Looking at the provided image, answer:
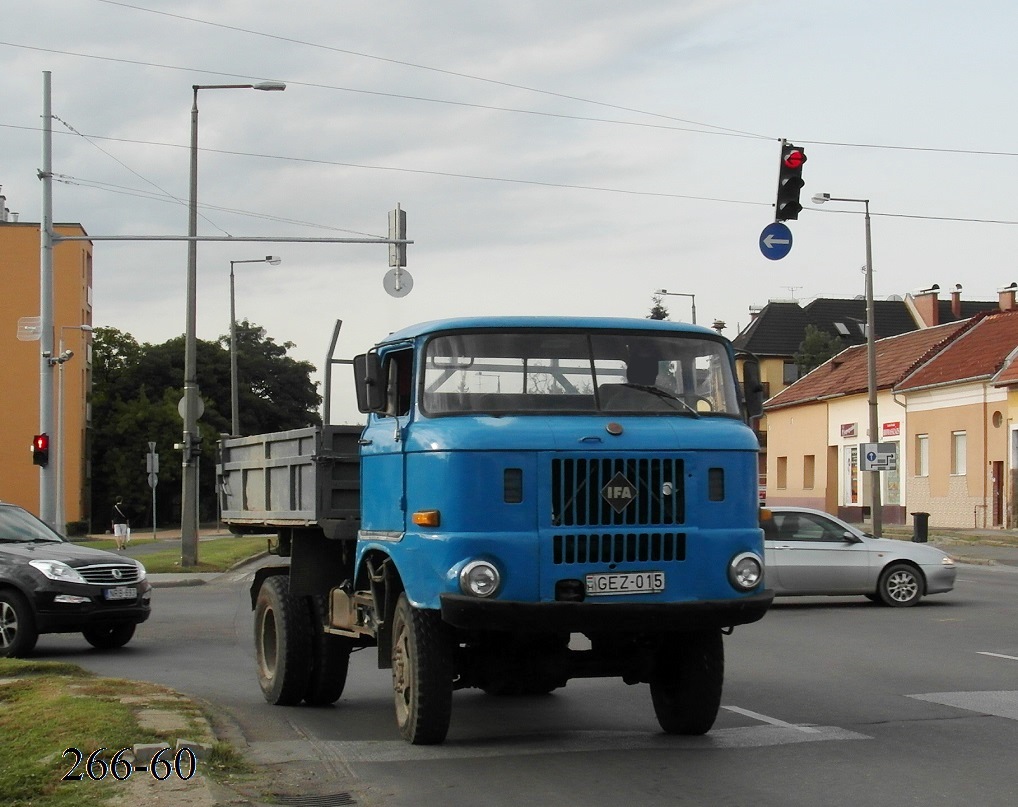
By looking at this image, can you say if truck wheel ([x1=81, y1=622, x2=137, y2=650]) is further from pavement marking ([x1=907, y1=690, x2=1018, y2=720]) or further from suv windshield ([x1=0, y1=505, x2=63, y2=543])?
pavement marking ([x1=907, y1=690, x2=1018, y2=720])

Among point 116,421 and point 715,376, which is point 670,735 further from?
point 116,421

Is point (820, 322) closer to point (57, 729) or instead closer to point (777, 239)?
point (777, 239)

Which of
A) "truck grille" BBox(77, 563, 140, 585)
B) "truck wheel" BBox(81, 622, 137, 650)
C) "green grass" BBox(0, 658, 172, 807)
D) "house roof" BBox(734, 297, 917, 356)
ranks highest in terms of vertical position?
"house roof" BBox(734, 297, 917, 356)

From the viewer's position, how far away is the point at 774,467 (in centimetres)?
6950

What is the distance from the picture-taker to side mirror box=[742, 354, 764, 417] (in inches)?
377

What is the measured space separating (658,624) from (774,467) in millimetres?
62215

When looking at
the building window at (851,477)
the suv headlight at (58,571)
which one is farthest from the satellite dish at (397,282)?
the building window at (851,477)

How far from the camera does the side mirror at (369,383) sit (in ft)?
31.2

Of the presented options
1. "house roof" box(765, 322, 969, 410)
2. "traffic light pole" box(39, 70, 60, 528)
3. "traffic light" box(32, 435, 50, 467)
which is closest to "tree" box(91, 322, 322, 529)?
"house roof" box(765, 322, 969, 410)

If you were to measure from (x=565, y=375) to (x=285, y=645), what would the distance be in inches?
139

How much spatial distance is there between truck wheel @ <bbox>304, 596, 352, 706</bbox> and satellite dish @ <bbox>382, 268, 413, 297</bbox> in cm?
1461

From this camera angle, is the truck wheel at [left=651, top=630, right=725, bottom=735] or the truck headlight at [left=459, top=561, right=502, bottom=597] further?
the truck wheel at [left=651, top=630, right=725, bottom=735]

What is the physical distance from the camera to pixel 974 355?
51.6m

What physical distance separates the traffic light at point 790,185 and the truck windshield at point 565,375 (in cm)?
1295
